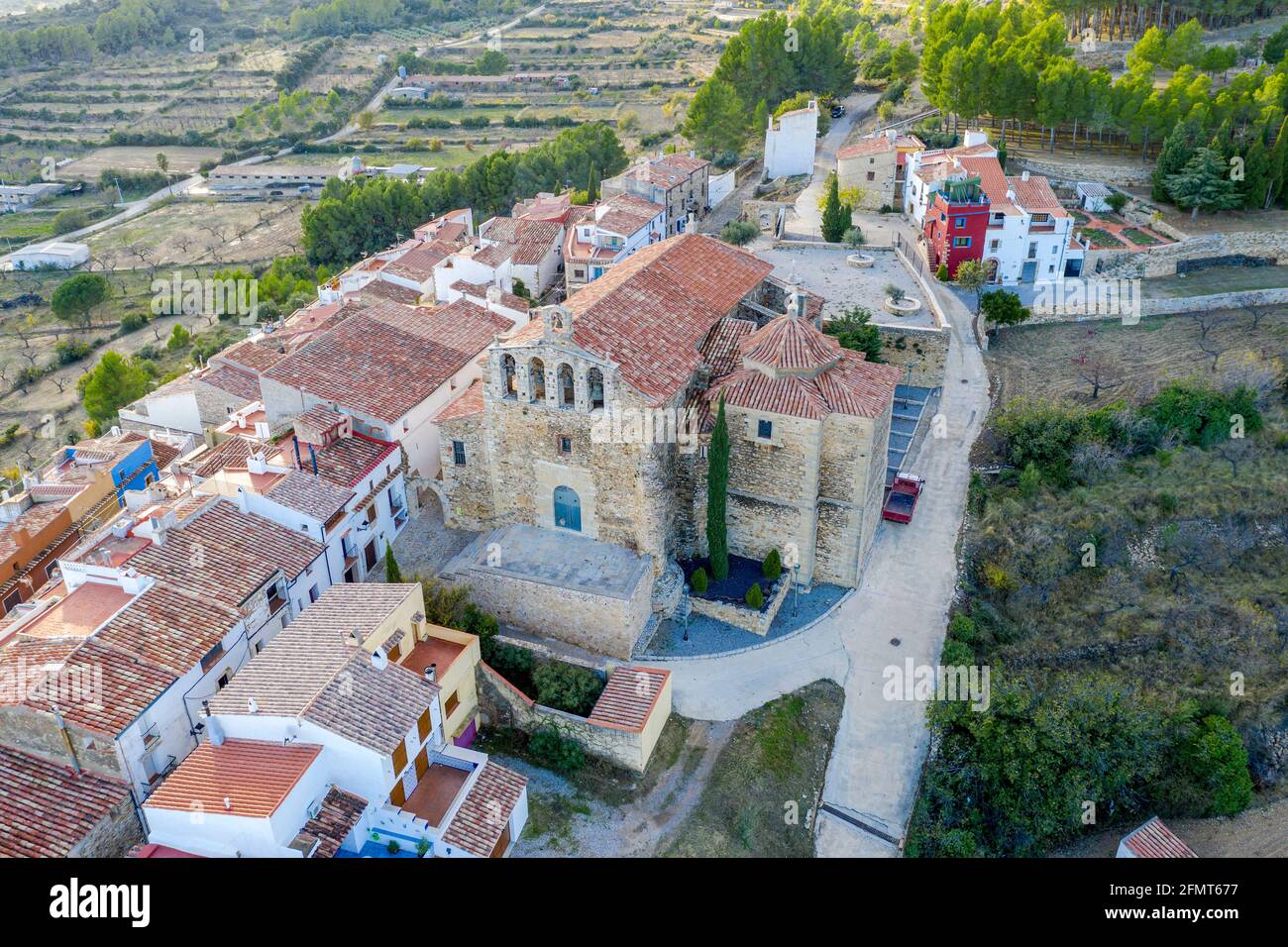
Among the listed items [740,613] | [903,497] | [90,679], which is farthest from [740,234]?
[90,679]

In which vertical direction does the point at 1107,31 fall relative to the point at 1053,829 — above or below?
above

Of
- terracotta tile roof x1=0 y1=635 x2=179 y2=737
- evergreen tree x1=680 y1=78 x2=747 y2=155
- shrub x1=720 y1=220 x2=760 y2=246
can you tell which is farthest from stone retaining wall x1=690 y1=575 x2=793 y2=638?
evergreen tree x1=680 y1=78 x2=747 y2=155

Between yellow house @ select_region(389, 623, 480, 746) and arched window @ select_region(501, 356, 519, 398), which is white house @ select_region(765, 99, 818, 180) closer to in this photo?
arched window @ select_region(501, 356, 519, 398)

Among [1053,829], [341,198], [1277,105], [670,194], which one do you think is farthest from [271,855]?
[1277,105]

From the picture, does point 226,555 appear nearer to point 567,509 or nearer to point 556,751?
point 567,509

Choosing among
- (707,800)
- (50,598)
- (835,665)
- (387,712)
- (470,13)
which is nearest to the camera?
(387,712)

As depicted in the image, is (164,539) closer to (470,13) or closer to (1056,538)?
(1056,538)
